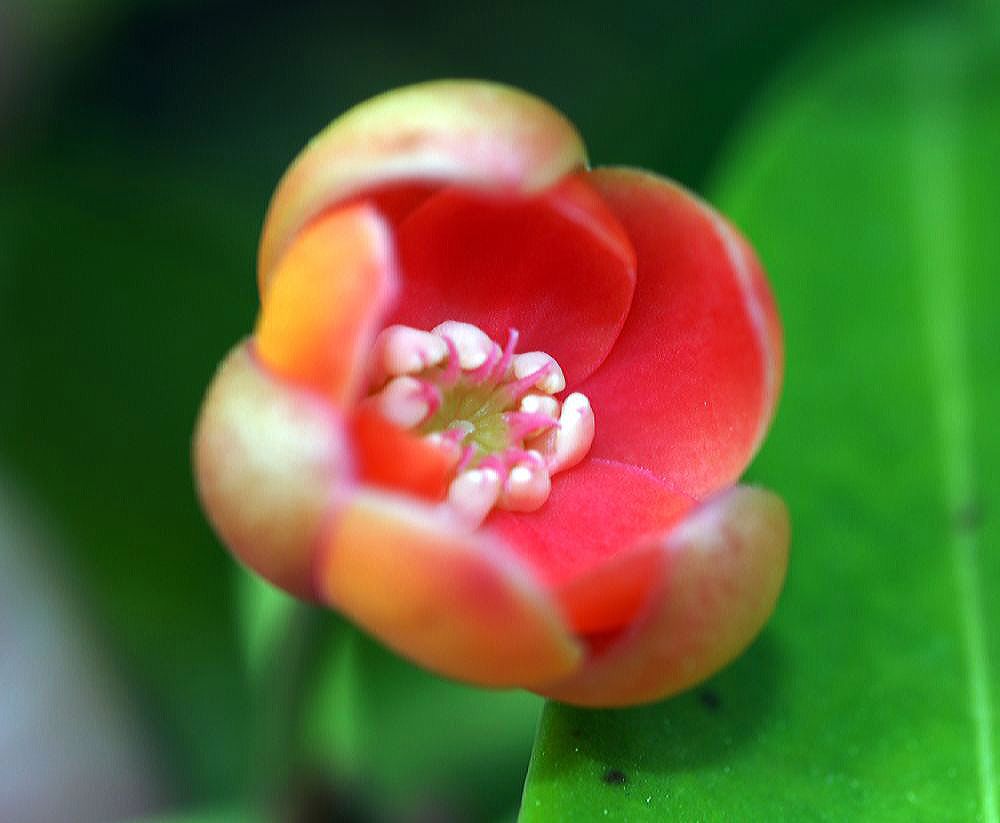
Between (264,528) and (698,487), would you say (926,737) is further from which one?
(264,528)

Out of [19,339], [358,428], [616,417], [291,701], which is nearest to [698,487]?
[616,417]

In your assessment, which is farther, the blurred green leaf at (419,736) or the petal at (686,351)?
the blurred green leaf at (419,736)

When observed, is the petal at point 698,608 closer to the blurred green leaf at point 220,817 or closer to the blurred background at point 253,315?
the blurred background at point 253,315

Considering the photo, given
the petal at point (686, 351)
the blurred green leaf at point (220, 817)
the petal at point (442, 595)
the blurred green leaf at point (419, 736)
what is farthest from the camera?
the blurred green leaf at point (419, 736)

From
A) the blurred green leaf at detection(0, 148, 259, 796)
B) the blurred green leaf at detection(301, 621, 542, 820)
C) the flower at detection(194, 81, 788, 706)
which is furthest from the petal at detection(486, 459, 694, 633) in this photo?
the blurred green leaf at detection(0, 148, 259, 796)

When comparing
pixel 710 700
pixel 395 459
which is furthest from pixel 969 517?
pixel 395 459

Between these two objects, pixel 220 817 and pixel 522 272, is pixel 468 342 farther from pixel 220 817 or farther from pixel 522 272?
pixel 220 817

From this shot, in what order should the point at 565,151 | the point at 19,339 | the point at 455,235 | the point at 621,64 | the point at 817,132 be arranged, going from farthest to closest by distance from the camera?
the point at 621,64
the point at 19,339
the point at 817,132
the point at 455,235
the point at 565,151

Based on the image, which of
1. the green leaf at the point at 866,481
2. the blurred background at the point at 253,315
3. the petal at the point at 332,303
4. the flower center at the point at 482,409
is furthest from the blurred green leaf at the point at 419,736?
the petal at the point at 332,303
